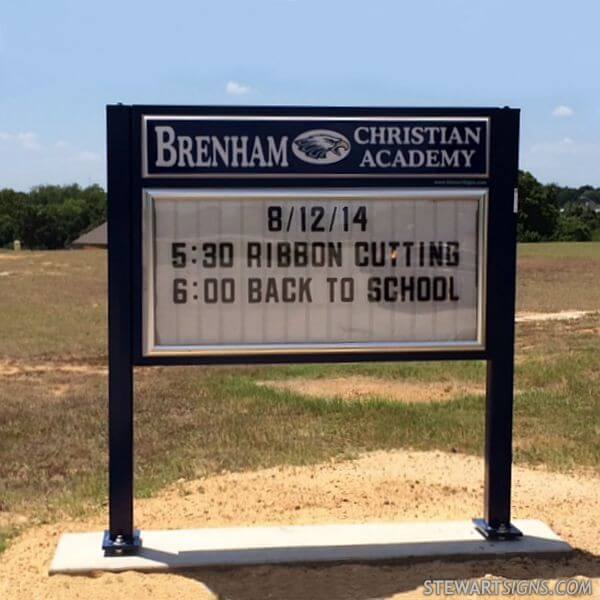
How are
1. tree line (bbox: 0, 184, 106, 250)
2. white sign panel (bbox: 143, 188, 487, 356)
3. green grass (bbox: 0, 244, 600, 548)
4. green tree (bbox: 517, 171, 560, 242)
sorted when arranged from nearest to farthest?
white sign panel (bbox: 143, 188, 487, 356) < green grass (bbox: 0, 244, 600, 548) < green tree (bbox: 517, 171, 560, 242) < tree line (bbox: 0, 184, 106, 250)

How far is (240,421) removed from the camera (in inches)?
400

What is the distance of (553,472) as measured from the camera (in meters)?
7.93

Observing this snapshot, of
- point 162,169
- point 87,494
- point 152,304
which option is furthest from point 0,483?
point 162,169

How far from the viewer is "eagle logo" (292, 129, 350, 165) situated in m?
5.82

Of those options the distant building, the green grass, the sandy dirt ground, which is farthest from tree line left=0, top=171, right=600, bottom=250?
the sandy dirt ground

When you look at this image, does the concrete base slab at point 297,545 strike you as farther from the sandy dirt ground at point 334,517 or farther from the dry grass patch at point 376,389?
the dry grass patch at point 376,389

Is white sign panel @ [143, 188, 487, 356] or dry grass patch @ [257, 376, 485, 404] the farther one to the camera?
dry grass patch @ [257, 376, 485, 404]

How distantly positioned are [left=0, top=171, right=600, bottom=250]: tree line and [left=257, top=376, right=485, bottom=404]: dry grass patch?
8314 centimetres

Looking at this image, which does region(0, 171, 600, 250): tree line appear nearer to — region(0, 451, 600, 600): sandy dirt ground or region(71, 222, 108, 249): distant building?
region(71, 222, 108, 249): distant building

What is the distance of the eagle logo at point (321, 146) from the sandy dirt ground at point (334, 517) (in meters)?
2.45

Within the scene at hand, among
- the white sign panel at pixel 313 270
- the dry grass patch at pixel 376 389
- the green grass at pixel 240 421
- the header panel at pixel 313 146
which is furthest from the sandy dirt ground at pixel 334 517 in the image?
the dry grass patch at pixel 376 389

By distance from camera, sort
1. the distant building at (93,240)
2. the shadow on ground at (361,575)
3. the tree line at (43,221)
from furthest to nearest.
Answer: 1. the tree line at (43,221)
2. the distant building at (93,240)
3. the shadow on ground at (361,575)

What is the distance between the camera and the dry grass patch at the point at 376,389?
37.7 ft

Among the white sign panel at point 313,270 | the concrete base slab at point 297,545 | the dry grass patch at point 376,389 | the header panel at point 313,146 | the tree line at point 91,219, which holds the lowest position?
the concrete base slab at point 297,545
